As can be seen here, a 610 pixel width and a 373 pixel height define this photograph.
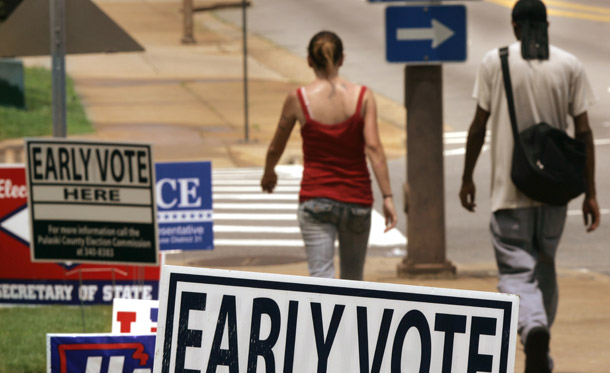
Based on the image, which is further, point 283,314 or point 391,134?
point 391,134

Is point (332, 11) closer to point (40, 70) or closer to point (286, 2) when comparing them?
point (286, 2)

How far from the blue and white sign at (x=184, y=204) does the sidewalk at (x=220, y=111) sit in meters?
2.26

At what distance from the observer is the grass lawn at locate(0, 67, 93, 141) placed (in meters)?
23.4

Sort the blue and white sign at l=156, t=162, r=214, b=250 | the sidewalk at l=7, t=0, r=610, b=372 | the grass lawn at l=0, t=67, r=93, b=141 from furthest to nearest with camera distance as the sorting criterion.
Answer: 1. the grass lawn at l=0, t=67, r=93, b=141
2. the sidewalk at l=7, t=0, r=610, b=372
3. the blue and white sign at l=156, t=162, r=214, b=250

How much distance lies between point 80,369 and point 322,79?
2.89 meters

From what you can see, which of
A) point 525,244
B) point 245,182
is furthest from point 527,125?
point 245,182

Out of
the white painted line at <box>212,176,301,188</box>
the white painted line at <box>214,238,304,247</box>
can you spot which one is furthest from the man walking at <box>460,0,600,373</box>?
the white painted line at <box>212,176,301,188</box>

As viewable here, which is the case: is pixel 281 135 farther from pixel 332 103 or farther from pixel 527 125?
pixel 527 125

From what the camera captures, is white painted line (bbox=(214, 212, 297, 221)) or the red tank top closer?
the red tank top

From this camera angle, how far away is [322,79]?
6.65 meters

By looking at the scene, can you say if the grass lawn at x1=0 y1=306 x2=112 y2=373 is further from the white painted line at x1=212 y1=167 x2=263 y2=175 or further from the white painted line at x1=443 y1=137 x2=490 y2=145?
the white painted line at x1=443 y1=137 x2=490 y2=145

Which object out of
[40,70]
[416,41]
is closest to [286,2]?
[40,70]

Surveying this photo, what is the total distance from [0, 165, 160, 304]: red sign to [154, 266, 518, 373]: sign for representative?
4311mm

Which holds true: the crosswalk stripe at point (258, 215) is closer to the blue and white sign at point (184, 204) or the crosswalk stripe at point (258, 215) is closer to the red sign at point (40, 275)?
the blue and white sign at point (184, 204)
